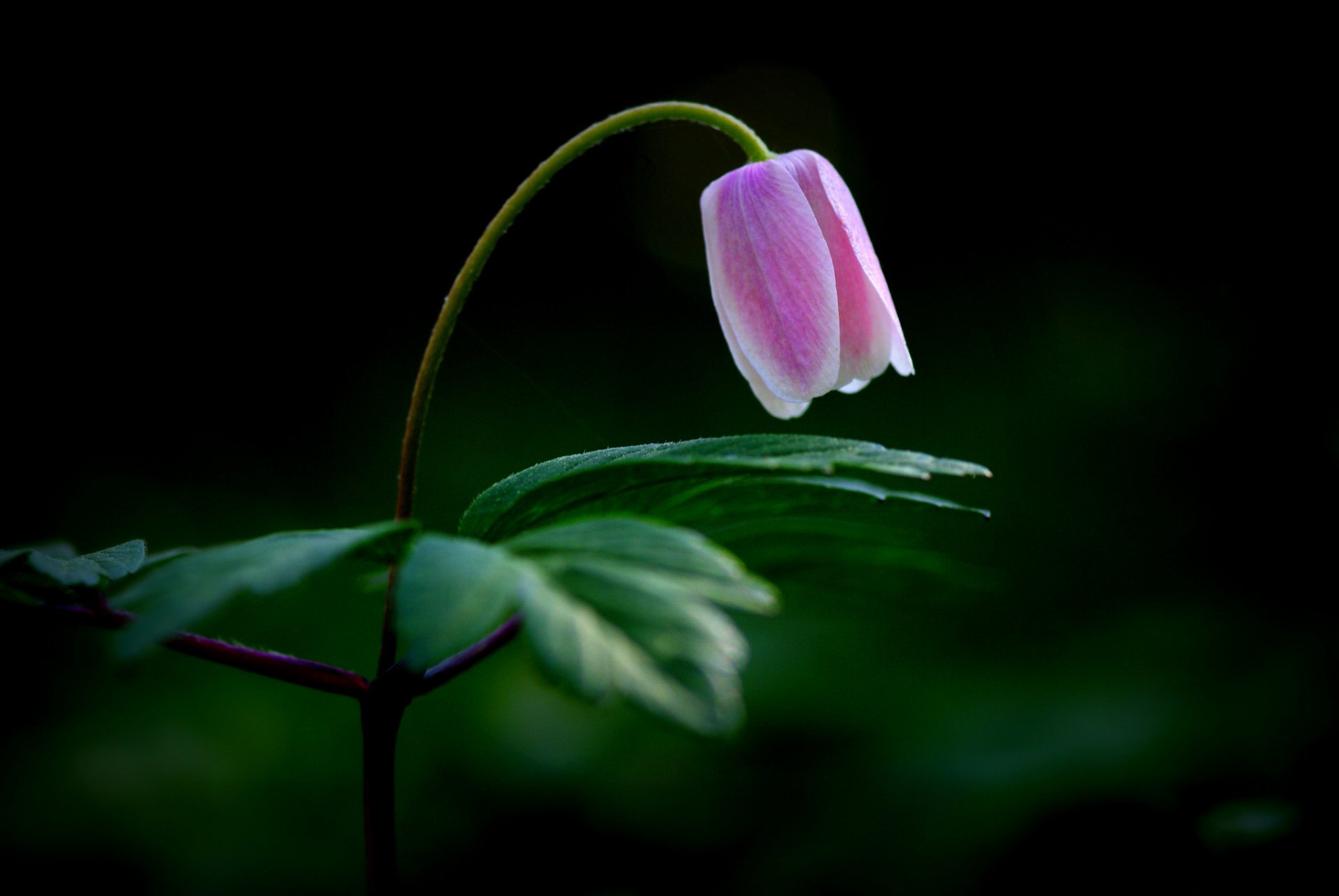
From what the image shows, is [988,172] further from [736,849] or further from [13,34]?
[13,34]

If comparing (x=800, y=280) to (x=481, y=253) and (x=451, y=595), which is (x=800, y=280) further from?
(x=451, y=595)

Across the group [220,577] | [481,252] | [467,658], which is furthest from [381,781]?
[481,252]

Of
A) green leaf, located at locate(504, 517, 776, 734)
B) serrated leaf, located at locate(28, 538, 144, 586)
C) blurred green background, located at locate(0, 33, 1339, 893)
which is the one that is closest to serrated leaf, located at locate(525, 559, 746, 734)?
green leaf, located at locate(504, 517, 776, 734)

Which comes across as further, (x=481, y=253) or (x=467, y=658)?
(x=481, y=253)

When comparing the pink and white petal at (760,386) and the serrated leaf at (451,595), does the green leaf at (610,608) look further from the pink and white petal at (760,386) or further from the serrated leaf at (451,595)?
the pink and white petal at (760,386)

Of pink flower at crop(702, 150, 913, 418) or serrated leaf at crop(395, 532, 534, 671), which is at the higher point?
pink flower at crop(702, 150, 913, 418)

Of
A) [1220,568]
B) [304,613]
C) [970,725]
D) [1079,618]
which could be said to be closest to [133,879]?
[304,613]

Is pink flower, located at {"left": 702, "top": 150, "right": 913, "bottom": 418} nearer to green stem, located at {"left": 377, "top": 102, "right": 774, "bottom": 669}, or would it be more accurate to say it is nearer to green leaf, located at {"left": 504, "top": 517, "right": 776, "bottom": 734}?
green stem, located at {"left": 377, "top": 102, "right": 774, "bottom": 669}
